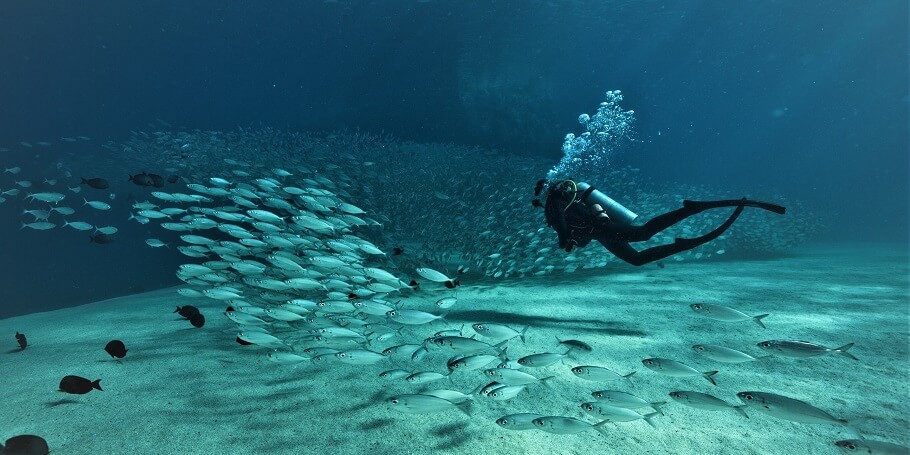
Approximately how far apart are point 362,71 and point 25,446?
31.3 meters

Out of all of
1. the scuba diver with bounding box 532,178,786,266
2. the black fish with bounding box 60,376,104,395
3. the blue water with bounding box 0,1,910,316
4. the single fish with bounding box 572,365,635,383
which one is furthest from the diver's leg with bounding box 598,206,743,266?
the blue water with bounding box 0,1,910,316

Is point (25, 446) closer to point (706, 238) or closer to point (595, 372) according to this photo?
point (595, 372)

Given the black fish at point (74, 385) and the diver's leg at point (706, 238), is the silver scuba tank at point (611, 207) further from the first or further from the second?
the black fish at point (74, 385)

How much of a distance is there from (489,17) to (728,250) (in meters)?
20.2

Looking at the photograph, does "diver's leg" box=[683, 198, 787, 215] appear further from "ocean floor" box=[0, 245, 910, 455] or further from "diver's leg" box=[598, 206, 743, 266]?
"ocean floor" box=[0, 245, 910, 455]

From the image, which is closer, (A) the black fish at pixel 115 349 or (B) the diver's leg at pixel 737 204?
(B) the diver's leg at pixel 737 204

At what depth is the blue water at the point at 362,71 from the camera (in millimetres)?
23625

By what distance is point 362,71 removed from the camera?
30.2 metres

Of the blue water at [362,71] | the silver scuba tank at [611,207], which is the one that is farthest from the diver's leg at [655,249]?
the blue water at [362,71]

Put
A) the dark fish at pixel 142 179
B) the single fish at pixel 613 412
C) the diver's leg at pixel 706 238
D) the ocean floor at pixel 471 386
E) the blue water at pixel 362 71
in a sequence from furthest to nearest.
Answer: the blue water at pixel 362 71 → the dark fish at pixel 142 179 → the diver's leg at pixel 706 238 → the ocean floor at pixel 471 386 → the single fish at pixel 613 412

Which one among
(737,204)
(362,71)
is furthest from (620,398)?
(362,71)

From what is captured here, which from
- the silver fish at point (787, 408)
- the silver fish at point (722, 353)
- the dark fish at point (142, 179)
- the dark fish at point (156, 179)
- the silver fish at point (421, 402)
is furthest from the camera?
the dark fish at point (156, 179)

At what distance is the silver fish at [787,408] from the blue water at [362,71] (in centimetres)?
2160

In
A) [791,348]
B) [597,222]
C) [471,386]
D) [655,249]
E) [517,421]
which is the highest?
[597,222]
